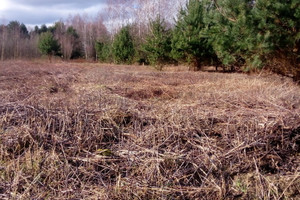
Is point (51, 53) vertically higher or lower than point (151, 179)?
higher

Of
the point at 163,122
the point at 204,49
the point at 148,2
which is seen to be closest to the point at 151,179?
the point at 163,122

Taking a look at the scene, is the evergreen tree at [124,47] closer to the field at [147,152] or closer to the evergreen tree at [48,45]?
the evergreen tree at [48,45]

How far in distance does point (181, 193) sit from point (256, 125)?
1.30 meters

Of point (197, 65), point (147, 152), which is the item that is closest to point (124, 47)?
point (197, 65)

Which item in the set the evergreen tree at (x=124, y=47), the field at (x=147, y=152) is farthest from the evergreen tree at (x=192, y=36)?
the field at (x=147, y=152)

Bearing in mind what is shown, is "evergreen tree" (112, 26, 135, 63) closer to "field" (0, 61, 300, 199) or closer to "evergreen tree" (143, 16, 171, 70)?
"evergreen tree" (143, 16, 171, 70)

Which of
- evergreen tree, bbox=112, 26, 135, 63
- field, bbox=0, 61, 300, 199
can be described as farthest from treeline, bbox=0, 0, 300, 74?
field, bbox=0, 61, 300, 199

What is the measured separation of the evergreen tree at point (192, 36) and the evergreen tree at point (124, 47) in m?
8.44

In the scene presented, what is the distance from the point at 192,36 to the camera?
13.5 metres

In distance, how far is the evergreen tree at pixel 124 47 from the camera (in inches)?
862

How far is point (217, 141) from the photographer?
2.80m

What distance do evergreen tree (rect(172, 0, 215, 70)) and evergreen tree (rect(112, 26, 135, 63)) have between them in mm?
8436

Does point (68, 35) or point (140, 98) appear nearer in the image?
point (140, 98)

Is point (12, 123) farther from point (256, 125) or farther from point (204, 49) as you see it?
point (204, 49)
